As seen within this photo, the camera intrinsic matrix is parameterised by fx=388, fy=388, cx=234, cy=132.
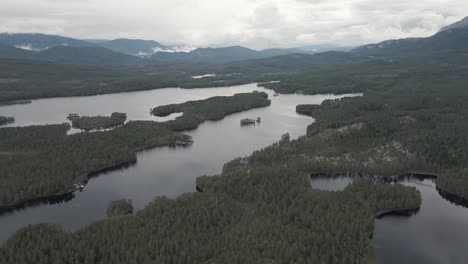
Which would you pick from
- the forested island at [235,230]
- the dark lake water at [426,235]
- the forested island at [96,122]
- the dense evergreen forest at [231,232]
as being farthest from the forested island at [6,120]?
the dark lake water at [426,235]

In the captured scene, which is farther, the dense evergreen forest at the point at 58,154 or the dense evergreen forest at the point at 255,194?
the dense evergreen forest at the point at 58,154

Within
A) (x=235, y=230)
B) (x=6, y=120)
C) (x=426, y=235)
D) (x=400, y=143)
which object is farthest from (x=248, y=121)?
(x=235, y=230)

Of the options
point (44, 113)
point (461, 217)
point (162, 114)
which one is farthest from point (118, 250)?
point (44, 113)

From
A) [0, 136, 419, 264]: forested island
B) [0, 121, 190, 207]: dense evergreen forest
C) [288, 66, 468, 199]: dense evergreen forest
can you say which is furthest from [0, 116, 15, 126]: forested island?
[288, 66, 468, 199]: dense evergreen forest

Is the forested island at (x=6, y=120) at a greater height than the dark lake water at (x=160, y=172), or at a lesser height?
greater

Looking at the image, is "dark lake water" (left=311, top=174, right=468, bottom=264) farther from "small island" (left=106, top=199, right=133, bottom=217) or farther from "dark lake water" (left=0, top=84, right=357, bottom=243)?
"small island" (left=106, top=199, right=133, bottom=217)

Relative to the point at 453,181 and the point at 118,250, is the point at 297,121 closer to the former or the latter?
the point at 453,181

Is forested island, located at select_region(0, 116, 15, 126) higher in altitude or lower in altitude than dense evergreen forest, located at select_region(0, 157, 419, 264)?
higher

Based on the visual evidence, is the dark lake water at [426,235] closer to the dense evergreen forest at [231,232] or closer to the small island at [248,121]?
the dense evergreen forest at [231,232]
